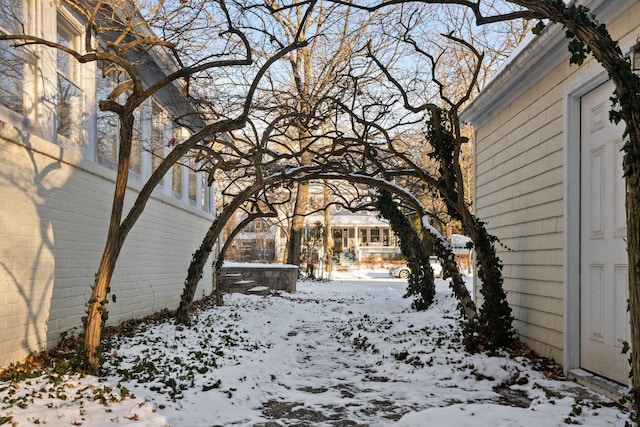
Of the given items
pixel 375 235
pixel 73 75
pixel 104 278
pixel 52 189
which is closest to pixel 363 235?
pixel 375 235

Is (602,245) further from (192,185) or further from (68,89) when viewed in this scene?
(192,185)

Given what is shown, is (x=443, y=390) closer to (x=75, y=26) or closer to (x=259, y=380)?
(x=259, y=380)

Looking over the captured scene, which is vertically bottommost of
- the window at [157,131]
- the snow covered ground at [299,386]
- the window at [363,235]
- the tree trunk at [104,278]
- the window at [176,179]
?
the snow covered ground at [299,386]

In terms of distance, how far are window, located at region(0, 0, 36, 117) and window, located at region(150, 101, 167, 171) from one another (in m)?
5.01

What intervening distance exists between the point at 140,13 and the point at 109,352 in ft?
14.9

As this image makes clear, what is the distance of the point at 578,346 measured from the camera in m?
5.39

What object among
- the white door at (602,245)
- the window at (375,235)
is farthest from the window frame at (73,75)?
the window at (375,235)

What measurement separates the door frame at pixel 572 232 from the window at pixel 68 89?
19.4ft

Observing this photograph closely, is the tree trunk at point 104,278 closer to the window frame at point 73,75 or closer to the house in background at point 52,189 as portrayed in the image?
the house in background at point 52,189

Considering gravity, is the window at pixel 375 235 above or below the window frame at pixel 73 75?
below

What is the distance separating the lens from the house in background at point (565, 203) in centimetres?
481

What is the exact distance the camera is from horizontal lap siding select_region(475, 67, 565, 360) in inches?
232

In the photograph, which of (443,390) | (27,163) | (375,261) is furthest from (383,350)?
(375,261)

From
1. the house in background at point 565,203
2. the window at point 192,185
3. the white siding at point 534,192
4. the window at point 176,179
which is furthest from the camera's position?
the window at point 192,185
